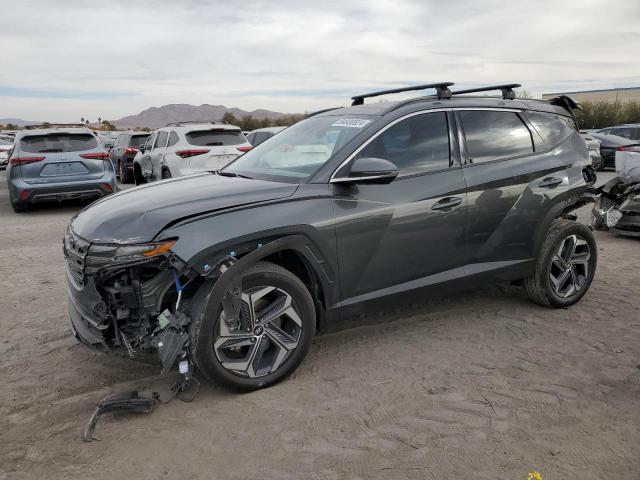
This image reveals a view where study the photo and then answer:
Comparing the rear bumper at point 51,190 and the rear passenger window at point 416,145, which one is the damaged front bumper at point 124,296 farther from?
the rear bumper at point 51,190

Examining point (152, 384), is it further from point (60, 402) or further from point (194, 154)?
point (194, 154)

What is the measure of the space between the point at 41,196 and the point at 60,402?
8.63 meters

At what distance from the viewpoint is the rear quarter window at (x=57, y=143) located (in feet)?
36.4

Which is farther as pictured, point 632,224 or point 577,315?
point 632,224

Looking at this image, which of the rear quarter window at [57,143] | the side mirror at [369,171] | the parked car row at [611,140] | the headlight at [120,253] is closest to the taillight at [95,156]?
the rear quarter window at [57,143]

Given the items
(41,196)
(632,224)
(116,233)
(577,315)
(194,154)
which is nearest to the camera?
(116,233)

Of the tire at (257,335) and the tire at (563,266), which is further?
the tire at (563,266)

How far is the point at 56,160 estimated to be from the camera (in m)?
11.1

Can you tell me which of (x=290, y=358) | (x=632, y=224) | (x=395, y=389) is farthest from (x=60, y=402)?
(x=632, y=224)

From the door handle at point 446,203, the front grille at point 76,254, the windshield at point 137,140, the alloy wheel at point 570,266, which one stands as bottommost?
the alloy wheel at point 570,266

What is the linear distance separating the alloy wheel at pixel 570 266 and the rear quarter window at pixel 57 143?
31.5 ft

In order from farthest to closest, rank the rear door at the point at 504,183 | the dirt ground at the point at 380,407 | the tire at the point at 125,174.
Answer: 1. the tire at the point at 125,174
2. the rear door at the point at 504,183
3. the dirt ground at the point at 380,407

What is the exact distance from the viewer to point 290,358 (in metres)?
3.64

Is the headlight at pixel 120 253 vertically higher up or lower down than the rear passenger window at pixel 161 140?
lower down
